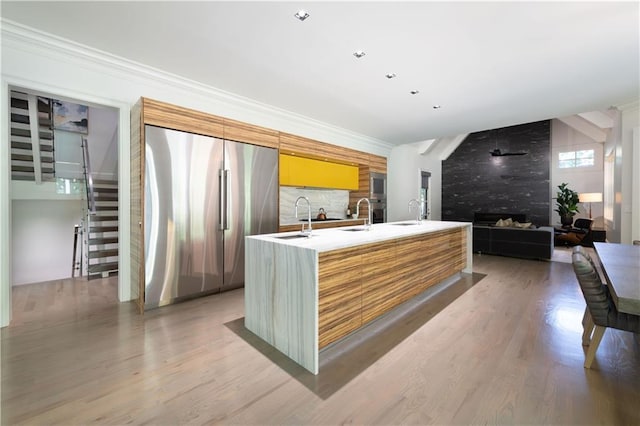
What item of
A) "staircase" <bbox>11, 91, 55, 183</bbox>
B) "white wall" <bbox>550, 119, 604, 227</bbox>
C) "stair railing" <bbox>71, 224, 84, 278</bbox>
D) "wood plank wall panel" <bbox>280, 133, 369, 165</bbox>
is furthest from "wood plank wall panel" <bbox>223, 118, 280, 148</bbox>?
"white wall" <bbox>550, 119, 604, 227</bbox>

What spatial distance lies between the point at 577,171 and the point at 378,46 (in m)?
8.88

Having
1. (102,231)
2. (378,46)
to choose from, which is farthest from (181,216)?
(378,46)

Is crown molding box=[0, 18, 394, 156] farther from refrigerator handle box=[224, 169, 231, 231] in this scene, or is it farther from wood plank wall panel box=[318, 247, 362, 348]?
wood plank wall panel box=[318, 247, 362, 348]

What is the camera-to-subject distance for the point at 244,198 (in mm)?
3732

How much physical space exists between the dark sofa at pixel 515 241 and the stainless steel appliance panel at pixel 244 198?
16.1 ft

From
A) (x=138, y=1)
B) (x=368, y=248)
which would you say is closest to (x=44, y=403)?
(x=368, y=248)

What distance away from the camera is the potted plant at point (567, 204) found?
7680 mm

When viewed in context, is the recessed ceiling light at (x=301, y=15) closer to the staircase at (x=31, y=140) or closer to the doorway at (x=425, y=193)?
the staircase at (x=31, y=140)

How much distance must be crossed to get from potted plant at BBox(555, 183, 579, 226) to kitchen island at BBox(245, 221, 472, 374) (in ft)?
24.8

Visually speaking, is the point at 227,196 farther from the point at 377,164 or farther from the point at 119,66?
the point at 377,164

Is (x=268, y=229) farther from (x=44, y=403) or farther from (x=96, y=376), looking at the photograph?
(x=44, y=403)

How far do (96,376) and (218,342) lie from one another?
0.79m

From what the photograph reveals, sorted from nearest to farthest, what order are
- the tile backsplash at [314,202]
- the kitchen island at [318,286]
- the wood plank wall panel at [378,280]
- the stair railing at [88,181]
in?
the kitchen island at [318,286] < the wood plank wall panel at [378,280] < the stair railing at [88,181] < the tile backsplash at [314,202]

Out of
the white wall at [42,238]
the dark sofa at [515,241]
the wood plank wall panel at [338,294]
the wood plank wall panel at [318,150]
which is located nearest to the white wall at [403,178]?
the wood plank wall panel at [318,150]
